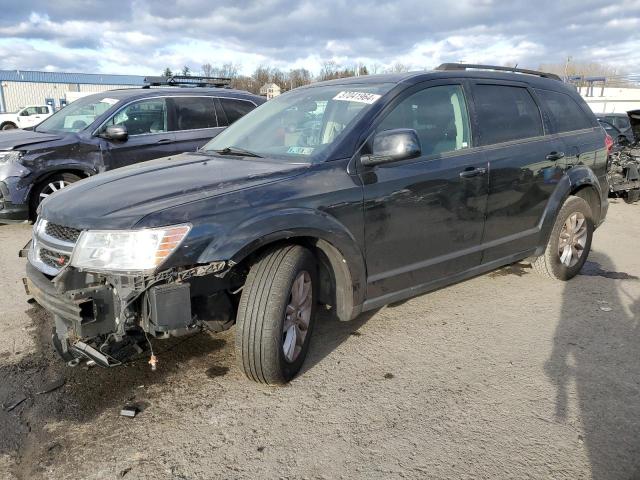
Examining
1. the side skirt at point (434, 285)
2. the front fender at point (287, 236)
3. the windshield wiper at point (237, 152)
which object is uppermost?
the windshield wiper at point (237, 152)

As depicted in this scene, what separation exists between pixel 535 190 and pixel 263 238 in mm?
2635

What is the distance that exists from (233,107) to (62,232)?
5116 millimetres

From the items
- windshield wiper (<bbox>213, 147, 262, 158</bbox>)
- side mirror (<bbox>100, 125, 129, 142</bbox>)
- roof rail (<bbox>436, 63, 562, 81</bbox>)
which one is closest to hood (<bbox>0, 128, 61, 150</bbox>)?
side mirror (<bbox>100, 125, 129, 142</bbox>)

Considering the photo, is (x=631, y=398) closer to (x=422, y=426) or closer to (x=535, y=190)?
(x=422, y=426)

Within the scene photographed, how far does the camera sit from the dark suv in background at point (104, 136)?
6.27 metres

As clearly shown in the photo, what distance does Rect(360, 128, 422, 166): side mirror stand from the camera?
3.06m

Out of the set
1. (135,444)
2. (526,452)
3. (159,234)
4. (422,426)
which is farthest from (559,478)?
(159,234)

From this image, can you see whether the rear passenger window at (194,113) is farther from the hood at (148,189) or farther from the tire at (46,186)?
the hood at (148,189)

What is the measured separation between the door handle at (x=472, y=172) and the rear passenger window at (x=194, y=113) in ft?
15.1

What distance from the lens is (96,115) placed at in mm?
6863

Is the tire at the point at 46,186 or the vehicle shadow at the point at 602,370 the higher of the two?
the tire at the point at 46,186

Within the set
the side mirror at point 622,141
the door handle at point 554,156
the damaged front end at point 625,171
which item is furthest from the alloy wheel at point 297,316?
the side mirror at point 622,141

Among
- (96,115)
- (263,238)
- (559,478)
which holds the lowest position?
(559,478)

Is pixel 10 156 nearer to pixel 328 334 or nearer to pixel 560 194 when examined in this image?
pixel 328 334
